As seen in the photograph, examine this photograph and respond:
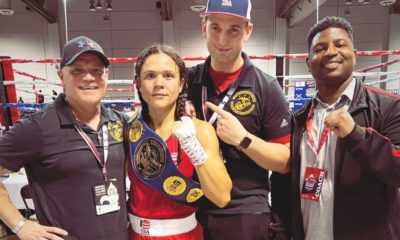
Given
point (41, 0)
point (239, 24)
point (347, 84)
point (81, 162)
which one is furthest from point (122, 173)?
point (41, 0)

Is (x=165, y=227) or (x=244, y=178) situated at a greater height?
(x=244, y=178)

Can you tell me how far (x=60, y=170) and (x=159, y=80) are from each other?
54cm

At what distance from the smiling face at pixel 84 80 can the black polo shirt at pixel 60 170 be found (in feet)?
0.30

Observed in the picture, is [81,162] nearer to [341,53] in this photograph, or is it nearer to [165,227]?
[165,227]

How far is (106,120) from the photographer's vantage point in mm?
1369

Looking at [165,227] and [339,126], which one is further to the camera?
[165,227]

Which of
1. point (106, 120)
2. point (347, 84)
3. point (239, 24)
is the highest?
point (239, 24)

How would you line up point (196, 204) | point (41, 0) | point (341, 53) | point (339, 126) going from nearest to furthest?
1. point (339, 126)
2. point (341, 53)
3. point (196, 204)
4. point (41, 0)

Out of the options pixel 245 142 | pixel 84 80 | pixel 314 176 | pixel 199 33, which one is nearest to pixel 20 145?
pixel 84 80

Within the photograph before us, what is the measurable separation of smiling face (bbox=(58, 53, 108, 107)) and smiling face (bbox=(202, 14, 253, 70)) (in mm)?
508

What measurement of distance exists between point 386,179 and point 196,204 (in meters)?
0.72

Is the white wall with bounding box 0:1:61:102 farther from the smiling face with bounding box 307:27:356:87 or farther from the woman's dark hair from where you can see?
the smiling face with bounding box 307:27:356:87

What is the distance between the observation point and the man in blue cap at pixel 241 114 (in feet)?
4.31

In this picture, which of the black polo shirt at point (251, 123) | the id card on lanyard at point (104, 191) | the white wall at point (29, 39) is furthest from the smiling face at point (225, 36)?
the white wall at point (29, 39)
